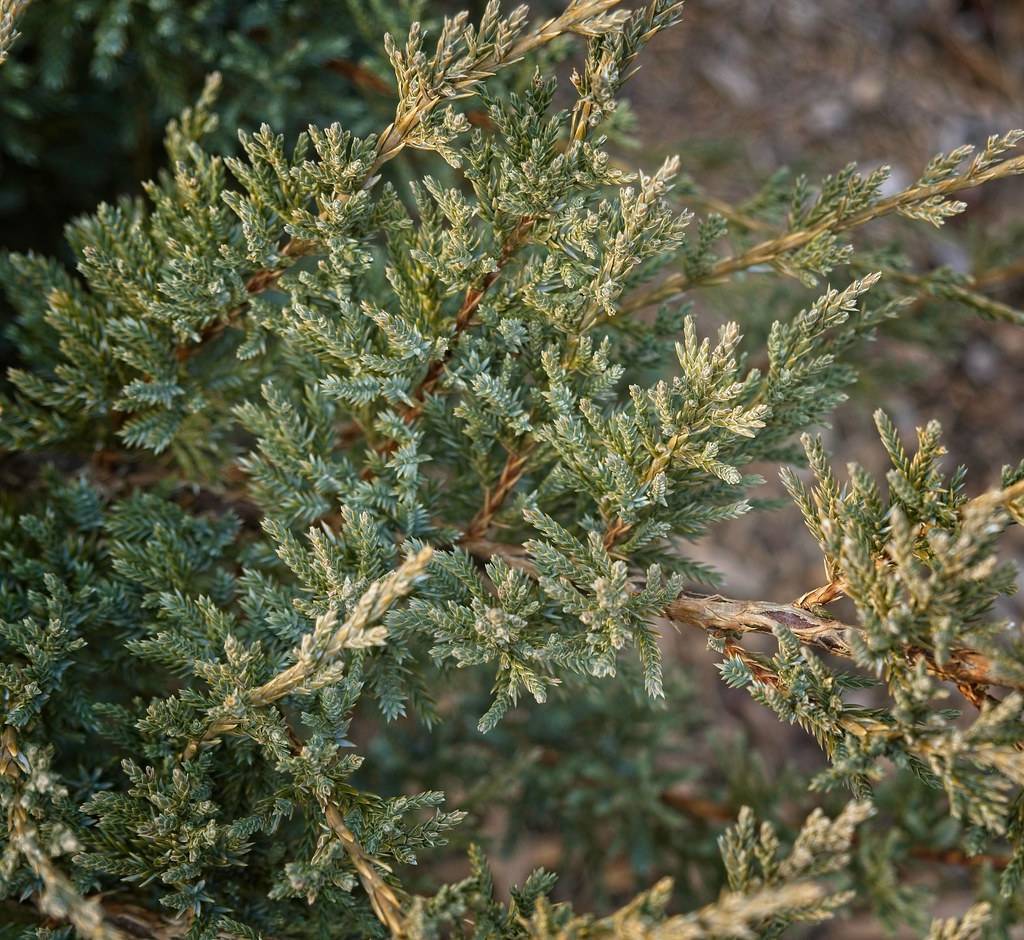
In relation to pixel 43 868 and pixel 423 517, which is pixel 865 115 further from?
pixel 43 868

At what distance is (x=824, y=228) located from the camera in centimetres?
154

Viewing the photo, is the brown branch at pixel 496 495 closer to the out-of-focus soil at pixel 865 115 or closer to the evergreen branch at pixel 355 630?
the evergreen branch at pixel 355 630

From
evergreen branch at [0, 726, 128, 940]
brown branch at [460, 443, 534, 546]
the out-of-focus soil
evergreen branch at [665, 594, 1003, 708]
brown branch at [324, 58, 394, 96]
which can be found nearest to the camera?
evergreen branch at [0, 726, 128, 940]

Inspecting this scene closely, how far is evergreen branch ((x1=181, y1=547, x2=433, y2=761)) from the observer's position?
1.13 m

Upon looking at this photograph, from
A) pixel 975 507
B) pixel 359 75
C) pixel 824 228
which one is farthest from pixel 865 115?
pixel 975 507

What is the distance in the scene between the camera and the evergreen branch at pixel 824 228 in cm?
134

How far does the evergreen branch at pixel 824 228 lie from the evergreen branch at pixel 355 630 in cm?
76

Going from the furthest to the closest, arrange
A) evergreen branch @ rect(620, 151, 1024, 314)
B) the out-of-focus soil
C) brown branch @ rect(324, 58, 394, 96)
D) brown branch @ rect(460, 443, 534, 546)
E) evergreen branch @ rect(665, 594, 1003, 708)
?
the out-of-focus soil, brown branch @ rect(324, 58, 394, 96), brown branch @ rect(460, 443, 534, 546), evergreen branch @ rect(620, 151, 1024, 314), evergreen branch @ rect(665, 594, 1003, 708)

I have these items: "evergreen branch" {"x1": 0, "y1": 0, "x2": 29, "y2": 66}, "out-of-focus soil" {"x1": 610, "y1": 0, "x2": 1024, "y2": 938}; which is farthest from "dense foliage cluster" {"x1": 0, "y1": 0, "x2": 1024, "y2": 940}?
"out-of-focus soil" {"x1": 610, "y1": 0, "x2": 1024, "y2": 938}

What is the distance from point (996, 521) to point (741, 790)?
1.57 metres

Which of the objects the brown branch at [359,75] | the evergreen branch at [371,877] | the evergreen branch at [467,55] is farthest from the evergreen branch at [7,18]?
the evergreen branch at [371,877]

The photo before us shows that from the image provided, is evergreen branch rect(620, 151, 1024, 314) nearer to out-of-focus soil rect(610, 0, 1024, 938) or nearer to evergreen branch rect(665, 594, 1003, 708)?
evergreen branch rect(665, 594, 1003, 708)

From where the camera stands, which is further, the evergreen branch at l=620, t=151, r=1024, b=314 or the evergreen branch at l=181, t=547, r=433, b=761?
the evergreen branch at l=620, t=151, r=1024, b=314

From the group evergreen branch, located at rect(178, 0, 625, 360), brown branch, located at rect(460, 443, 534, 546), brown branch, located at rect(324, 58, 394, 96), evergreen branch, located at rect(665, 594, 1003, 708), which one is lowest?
evergreen branch, located at rect(665, 594, 1003, 708)
